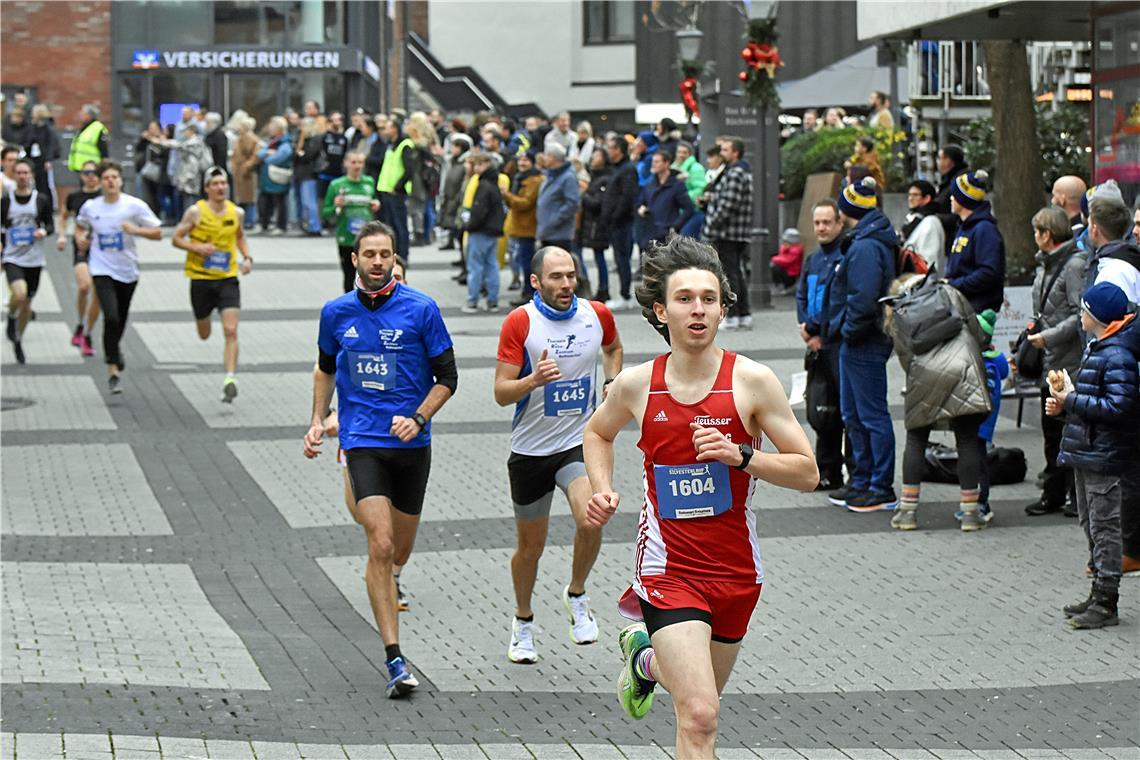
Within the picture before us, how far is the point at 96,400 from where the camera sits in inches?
643

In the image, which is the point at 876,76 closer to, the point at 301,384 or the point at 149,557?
the point at 301,384

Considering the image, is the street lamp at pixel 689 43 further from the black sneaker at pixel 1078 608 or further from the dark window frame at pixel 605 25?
the dark window frame at pixel 605 25

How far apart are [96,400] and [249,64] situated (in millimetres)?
25114

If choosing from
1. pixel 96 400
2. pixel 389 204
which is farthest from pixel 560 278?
pixel 389 204

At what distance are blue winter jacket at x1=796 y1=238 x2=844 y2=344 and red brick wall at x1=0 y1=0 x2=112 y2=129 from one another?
100 feet

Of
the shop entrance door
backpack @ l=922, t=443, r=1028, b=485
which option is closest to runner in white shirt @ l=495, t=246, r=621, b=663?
backpack @ l=922, t=443, r=1028, b=485

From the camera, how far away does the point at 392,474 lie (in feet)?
27.0

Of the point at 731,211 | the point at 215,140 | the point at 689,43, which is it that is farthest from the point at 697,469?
the point at 215,140

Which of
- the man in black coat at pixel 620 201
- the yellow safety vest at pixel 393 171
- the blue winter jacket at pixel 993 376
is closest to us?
the blue winter jacket at pixel 993 376

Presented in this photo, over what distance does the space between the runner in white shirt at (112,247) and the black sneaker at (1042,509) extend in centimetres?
847

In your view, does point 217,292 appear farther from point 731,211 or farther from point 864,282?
point 864,282

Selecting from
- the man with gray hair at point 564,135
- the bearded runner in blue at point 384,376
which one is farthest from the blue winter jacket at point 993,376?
the man with gray hair at point 564,135

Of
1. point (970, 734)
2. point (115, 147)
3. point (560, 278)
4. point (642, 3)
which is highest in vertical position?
point (642, 3)

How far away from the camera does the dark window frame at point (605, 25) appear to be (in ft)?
182
